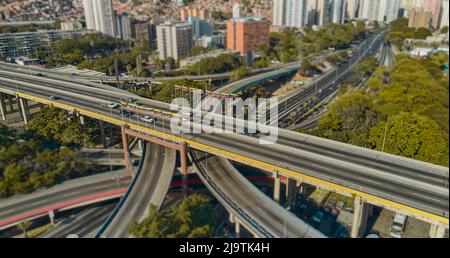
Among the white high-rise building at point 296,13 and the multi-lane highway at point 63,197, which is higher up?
the white high-rise building at point 296,13

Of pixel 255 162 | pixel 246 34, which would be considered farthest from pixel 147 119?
pixel 246 34

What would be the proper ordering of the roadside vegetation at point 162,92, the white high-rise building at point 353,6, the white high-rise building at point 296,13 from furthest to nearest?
the white high-rise building at point 296,13 → the white high-rise building at point 353,6 → the roadside vegetation at point 162,92

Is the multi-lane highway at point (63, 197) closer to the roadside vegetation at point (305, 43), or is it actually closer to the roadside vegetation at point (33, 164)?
the roadside vegetation at point (33, 164)

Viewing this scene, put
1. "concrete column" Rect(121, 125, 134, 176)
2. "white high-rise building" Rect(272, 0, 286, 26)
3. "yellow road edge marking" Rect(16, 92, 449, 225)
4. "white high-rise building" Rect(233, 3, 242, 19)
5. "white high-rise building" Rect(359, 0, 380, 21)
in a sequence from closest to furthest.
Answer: "yellow road edge marking" Rect(16, 92, 449, 225), "concrete column" Rect(121, 125, 134, 176), "white high-rise building" Rect(359, 0, 380, 21), "white high-rise building" Rect(233, 3, 242, 19), "white high-rise building" Rect(272, 0, 286, 26)

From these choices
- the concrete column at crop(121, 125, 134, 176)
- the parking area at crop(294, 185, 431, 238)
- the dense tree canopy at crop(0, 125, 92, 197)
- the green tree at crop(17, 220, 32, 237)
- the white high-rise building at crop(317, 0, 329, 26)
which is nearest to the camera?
the green tree at crop(17, 220, 32, 237)

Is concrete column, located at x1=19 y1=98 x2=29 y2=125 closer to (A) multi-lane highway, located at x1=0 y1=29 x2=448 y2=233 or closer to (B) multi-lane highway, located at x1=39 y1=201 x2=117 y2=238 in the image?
(A) multi-lane highway, located at x1=0 y1=29 x2=448 y2=233

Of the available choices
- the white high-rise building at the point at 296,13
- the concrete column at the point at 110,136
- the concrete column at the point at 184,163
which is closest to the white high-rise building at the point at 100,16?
the white high-rise building at the point at 296,13

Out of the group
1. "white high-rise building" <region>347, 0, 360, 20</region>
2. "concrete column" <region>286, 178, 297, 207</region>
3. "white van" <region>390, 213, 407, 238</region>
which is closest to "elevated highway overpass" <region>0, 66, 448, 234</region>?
"concrete column" <region>286, 178, 297, 207</region>
